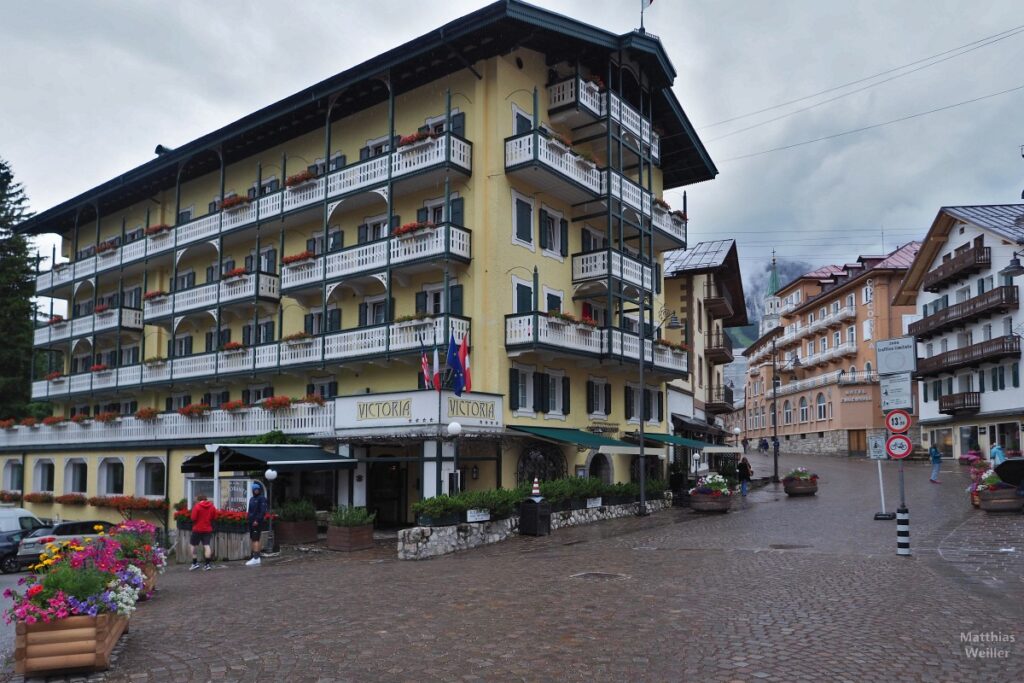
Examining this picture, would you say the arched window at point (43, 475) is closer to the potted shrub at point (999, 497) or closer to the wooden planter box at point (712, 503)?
the wooden planter box at point (712, 503)

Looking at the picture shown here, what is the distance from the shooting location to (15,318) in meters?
54.8

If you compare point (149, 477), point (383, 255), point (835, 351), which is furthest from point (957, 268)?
point (149, 477)

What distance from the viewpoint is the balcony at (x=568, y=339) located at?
27078mm

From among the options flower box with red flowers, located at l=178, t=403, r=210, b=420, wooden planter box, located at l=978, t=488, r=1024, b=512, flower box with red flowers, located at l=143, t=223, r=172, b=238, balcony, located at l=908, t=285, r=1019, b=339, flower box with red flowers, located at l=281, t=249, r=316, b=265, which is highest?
flower box with red flowers, located at l=143, t=223, r=172, b=238

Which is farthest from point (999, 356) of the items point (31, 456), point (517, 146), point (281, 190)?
point (31, 456)

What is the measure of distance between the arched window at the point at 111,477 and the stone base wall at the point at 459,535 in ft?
80.0

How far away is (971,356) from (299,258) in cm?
4118

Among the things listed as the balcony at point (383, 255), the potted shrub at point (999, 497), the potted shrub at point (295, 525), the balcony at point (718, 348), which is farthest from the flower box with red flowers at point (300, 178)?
the balcony at point (718, 348)

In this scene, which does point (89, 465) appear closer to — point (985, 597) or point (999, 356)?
point (985, 597)

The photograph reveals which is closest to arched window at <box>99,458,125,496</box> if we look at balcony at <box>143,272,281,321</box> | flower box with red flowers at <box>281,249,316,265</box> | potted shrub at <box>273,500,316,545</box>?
balcony at <box>143,272,281,321</box>

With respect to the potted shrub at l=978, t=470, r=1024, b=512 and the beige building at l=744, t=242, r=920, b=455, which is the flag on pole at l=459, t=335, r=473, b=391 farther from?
the beige building at l=744, t=242, r=920, b=455

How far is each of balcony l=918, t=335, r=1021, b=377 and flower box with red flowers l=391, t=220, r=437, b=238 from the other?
37.0 meters

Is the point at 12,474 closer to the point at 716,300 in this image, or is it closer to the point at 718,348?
the point at 716,300

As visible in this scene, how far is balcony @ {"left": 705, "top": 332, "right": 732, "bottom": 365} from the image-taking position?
5281cm
